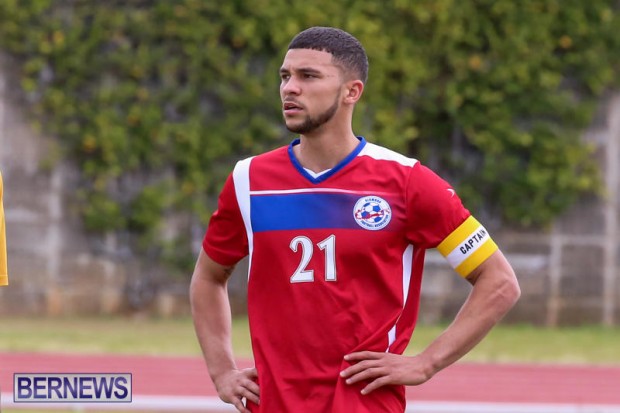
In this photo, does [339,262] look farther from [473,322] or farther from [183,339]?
[183,339]

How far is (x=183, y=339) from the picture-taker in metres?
12.1

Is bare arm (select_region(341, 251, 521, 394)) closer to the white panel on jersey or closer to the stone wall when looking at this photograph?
the white panel on jersey

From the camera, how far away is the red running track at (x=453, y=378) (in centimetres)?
962

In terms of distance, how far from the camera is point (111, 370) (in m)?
10.1

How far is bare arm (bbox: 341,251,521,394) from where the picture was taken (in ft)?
12.8

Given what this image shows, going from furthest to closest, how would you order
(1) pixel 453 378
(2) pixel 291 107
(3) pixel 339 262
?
(1) pixel 453 378
(2) pixel 291 107
(3) pixel 339 262

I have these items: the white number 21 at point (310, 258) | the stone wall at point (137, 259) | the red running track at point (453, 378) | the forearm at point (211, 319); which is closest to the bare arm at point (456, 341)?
the white number 21 at point (310, 258)

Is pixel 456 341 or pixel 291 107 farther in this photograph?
pixel 291 107

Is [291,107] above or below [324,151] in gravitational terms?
above

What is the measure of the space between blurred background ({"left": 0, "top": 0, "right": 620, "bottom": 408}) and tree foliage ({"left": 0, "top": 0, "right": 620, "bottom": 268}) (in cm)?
2

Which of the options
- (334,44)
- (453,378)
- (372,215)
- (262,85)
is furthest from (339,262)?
(262,85)

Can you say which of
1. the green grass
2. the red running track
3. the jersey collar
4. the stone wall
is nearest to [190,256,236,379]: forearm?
the jersey collar

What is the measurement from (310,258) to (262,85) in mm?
9449

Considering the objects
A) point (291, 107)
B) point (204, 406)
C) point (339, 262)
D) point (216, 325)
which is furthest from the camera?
point (204, 406)
